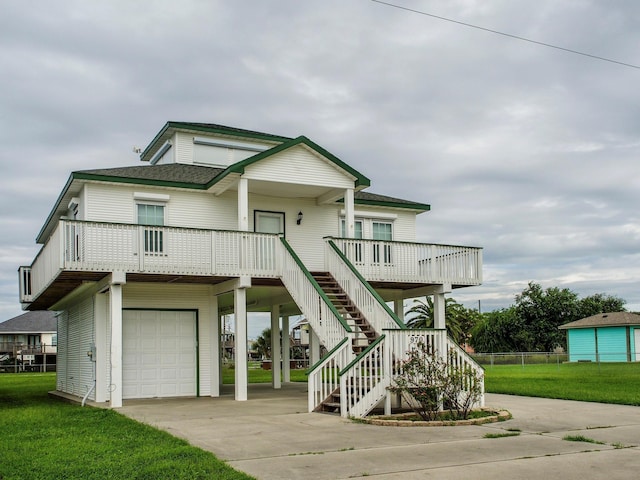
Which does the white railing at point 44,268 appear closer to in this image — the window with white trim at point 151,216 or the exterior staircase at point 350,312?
the window with white trim at point 151,216

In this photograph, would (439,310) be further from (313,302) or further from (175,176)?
(175,176)

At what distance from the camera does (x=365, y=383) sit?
577 inches

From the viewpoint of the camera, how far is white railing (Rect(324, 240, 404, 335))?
17188mm

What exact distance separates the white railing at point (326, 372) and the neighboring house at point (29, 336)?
5882cm

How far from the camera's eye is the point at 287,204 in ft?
76.2

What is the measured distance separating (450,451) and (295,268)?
962 cm

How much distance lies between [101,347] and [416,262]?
9483 millimetres

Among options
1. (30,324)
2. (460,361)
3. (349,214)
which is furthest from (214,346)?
(30,324)

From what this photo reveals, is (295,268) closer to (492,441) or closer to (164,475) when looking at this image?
(492,441)

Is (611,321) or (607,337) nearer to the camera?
(611,321)

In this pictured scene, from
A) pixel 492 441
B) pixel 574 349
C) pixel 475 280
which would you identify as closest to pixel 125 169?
pixel 475 280

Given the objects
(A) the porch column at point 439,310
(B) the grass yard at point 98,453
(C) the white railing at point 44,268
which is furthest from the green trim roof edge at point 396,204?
(B) the grass yard at point 98,453

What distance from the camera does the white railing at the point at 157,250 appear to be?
17578 millimetres

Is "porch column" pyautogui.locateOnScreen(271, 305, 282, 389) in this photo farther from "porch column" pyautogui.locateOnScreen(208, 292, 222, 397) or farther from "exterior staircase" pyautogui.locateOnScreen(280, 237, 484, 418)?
"exterior staircase" pyautogui.locateOnScreen(280, 237, 484, 418)
